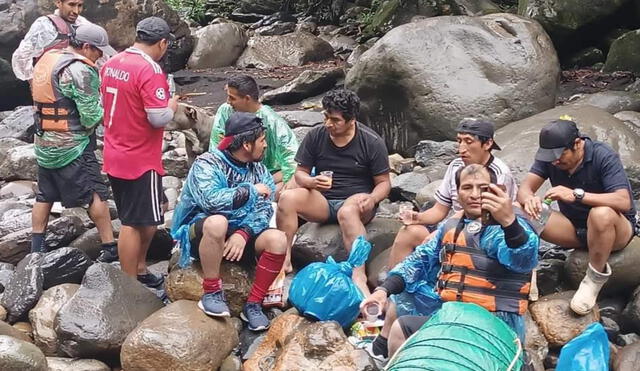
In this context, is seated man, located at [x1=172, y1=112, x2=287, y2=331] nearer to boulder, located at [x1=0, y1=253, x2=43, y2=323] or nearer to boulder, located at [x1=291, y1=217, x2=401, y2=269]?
boulder, located at [x1=291, y1=217, x2=401, y2=269]

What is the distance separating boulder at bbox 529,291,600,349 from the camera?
5.15 meters

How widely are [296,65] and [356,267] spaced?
508 inches

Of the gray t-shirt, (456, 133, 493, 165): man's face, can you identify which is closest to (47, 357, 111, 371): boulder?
the gray t-shirt

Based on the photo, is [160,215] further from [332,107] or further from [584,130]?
[584,130]

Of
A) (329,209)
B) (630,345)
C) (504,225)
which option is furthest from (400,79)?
(504,225)

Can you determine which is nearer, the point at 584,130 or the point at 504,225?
the point at 504,225

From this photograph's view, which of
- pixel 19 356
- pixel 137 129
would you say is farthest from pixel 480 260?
pixel 19 356

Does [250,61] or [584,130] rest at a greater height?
[584,130]

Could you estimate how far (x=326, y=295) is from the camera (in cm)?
520

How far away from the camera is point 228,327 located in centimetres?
529

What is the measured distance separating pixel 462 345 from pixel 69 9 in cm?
518

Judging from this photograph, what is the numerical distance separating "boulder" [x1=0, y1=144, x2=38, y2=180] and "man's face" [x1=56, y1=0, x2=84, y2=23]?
336cm

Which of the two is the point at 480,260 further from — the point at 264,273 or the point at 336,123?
the point at 336,123

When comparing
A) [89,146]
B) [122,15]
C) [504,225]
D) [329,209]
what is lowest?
[122,15]
